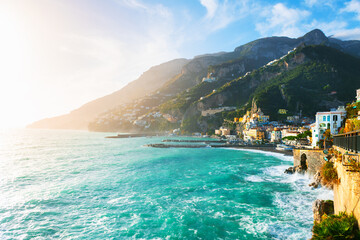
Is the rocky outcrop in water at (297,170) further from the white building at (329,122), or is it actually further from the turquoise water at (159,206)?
the white building at (329,122)

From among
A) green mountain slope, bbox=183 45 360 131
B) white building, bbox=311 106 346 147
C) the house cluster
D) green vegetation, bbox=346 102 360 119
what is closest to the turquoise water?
green vegetation, bbox=346 102 360 119

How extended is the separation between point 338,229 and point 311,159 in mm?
22888

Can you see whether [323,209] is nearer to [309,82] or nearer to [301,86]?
[301,86]

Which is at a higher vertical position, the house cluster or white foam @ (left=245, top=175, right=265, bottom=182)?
the house cluster

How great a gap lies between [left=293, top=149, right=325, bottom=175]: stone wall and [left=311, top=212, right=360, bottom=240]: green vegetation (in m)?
19.9

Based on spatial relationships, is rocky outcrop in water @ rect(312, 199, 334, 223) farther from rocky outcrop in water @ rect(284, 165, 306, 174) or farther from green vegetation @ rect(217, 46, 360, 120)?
green vegetation @ rect(217, 46, 360, 120)

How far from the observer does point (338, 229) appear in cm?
894

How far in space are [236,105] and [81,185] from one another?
158874 millimetres

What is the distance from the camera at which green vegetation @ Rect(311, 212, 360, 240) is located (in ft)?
27.9

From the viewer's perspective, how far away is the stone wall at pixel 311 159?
2634 cm

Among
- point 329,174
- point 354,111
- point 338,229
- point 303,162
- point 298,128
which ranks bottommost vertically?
point 303,162

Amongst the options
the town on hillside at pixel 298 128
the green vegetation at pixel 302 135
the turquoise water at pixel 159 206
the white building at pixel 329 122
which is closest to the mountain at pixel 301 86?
the town on hillside at pixel 298 128

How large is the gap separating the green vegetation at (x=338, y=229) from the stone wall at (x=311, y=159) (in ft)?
65.3

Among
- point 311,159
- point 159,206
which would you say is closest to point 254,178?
point 311,159
